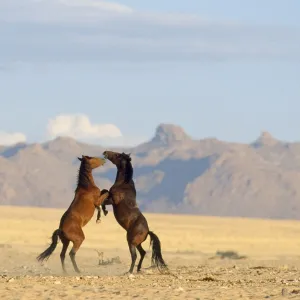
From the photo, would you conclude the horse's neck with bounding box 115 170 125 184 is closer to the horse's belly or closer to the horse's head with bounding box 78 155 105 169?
the horse's head with bounding box 78 155 105 169

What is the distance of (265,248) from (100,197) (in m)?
40.6

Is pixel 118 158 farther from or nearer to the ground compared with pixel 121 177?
farther from the ground

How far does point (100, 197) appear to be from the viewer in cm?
2114

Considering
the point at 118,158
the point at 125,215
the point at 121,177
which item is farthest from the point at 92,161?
the point at 125,215

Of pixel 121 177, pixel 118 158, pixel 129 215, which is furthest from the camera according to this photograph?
pixel 118 158

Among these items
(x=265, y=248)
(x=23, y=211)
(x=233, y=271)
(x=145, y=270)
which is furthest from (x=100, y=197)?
(x=23, y=211)

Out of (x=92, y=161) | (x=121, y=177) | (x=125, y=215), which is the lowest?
(x=125, y=215)

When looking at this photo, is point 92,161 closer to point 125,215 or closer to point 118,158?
point 118,158

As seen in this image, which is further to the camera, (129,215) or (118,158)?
(118,158)

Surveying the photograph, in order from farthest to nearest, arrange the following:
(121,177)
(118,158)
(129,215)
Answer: (118,158), (121,177), (129,215)

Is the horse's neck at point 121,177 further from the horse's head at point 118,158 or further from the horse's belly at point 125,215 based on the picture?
the horse's belly at point 125,215

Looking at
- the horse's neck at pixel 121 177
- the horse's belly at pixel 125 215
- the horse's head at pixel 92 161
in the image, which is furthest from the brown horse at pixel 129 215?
the horse's head at pixel 92 161

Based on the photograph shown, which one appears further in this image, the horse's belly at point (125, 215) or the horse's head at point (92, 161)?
the horse's head at point (92, 161)

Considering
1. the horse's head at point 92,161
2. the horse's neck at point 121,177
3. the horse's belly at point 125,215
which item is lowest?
the horse's belly at point 125,215
